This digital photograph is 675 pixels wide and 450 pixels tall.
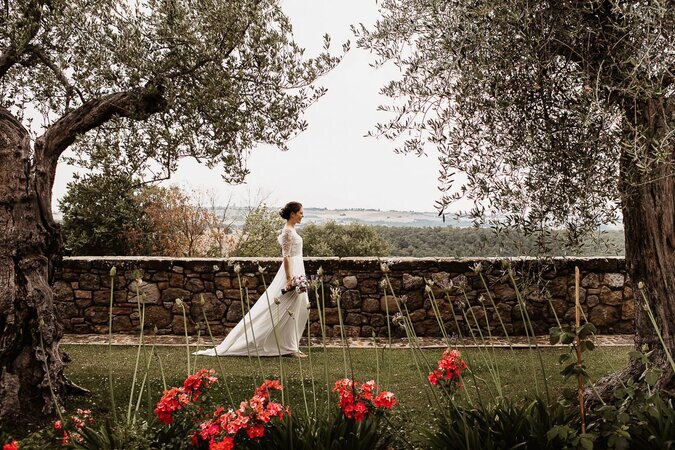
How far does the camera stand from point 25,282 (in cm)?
631

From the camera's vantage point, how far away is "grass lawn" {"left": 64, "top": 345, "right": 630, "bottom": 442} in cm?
684

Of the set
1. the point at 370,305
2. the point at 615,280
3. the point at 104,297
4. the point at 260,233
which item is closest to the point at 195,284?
the point at 104,297

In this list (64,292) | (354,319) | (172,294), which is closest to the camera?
(354,319)

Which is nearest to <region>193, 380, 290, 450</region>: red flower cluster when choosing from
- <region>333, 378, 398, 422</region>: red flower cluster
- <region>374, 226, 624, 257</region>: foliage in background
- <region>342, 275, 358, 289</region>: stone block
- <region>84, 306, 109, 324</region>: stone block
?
<region>333, 378, 398, 422</region>: red flower cluster

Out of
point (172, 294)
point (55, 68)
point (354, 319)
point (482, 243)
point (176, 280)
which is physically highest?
point (55, 68)

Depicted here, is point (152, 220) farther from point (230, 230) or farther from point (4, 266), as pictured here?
point (4, 266)

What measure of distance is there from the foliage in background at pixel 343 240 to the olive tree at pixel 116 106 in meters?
13.4

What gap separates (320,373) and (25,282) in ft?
11.8

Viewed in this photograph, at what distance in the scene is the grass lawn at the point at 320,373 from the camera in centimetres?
684

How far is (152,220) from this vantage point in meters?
17.0

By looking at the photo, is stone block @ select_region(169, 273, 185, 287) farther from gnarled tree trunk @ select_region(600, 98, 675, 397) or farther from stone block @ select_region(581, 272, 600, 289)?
gnarled tree trunk @ select_region(600, 98, 675, 397)

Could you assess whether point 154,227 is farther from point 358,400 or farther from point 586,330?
point 586,330

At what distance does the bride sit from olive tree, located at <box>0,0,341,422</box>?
2276 millimetres

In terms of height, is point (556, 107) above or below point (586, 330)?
above
